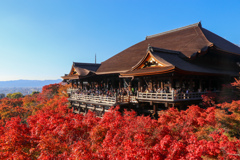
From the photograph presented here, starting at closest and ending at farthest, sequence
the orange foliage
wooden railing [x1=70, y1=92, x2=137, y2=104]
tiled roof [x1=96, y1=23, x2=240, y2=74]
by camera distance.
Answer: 1. the orange foliage
2. wooden railing [x1=70, y1=92, x2=137, y2=104]
3. tiled roof [x1=96, y1=23, x2=240, y2=74]

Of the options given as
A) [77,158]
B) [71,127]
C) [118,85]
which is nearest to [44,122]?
[71,127]

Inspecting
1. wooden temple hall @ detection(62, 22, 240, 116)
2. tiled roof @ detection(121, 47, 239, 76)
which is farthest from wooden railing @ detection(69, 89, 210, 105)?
tiled roof @ detection(121, 47, 239, 76)

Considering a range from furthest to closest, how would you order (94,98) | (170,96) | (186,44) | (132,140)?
(186,44), (94,98), (170,96), (132,140)

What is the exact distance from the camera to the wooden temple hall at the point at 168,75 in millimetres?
15755

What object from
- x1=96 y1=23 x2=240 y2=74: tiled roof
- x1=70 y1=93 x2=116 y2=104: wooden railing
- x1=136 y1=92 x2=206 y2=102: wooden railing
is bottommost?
x1=70 y1=93 x2=116 y2=104: wooden railing

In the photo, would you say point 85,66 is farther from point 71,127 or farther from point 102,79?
point 71,127

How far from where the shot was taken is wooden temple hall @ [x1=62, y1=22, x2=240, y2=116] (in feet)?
51.7

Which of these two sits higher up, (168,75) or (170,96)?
(168,75)

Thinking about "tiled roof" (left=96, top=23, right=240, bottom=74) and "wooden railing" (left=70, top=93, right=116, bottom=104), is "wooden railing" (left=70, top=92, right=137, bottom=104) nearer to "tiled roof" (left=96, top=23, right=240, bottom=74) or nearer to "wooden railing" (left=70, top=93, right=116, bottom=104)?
"wooden railing" (left=70, top=93, right=116, bottom=104)

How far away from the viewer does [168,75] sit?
51.4ft

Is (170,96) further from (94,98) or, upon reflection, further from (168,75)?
(94,98)

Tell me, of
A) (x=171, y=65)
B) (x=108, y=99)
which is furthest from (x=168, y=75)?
(x=108, y=99)

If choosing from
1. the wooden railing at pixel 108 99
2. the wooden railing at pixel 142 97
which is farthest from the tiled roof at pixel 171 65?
the wooden railing at pixel 108 99

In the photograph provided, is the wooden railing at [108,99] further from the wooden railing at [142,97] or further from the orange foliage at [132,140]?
the orange foliage at [132,140]
